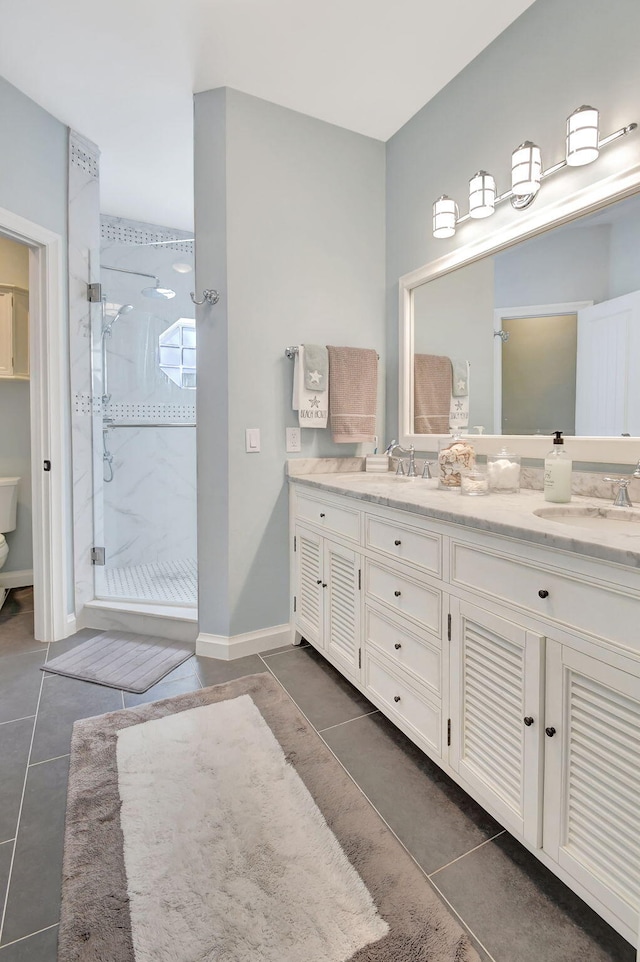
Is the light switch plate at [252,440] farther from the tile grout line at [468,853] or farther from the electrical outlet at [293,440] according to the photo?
the tile grout line at [468,853]

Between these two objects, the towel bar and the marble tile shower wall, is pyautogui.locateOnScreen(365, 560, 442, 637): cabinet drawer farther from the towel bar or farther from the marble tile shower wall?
the marble tile shower wall

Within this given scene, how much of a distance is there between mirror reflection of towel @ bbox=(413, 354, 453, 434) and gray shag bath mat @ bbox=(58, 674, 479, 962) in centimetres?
145

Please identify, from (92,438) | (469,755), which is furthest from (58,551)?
(469,755)

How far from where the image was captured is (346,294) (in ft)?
8.25

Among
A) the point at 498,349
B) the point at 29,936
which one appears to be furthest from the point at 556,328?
the point at 29,936

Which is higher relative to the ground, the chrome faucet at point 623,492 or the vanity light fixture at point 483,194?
the vanity light fixture at point 483,194

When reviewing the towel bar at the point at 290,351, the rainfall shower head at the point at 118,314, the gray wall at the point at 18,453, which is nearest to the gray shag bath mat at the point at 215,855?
the towel bar at the point at 290,351

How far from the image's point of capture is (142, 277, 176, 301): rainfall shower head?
3.54 meters

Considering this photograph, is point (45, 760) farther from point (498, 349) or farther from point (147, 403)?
point (147, 403)

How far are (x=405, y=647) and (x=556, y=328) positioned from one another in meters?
1.25

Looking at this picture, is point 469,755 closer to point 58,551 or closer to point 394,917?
point 394,917

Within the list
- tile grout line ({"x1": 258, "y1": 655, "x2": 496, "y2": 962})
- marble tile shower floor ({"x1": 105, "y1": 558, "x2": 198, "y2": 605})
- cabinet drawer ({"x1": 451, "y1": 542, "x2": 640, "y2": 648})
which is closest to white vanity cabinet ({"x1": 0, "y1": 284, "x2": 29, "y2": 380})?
marble tile shower floor ({"x1": 105, "y1": 558, "x2": 198, "y2": 605})

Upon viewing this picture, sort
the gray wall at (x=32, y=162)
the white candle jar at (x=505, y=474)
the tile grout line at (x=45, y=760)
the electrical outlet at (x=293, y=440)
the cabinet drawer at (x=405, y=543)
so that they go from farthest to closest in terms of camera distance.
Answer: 1. the electrical outlet at (x=293, y=440)
2. the gray wall at (x=32, y=162)
3. the white candle jar at (x=505, y=474)
4. the tile grout line at (x=45, y=760)
5. the cabinet drawer at (x=405, y=543)

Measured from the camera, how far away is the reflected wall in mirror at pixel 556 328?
1.49 m
